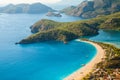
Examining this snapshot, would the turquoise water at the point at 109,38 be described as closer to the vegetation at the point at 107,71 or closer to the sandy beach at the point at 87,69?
the sandy beach at the point at 87,69

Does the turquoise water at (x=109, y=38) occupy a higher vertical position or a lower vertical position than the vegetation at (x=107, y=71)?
higher

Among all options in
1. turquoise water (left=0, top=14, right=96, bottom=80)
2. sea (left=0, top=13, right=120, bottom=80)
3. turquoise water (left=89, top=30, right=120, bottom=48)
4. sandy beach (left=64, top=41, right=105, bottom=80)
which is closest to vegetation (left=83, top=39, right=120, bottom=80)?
sandy beach (left=64, top=41, right=105, bottom=80)

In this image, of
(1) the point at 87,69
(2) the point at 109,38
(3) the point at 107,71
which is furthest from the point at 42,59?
(2) the point at 109,38

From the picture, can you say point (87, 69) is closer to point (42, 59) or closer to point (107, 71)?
point (107, 71)

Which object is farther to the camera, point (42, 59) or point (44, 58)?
point (44, 58)

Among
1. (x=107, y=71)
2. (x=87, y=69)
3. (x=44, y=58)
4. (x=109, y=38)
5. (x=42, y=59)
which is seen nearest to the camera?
(x=107, y=71)

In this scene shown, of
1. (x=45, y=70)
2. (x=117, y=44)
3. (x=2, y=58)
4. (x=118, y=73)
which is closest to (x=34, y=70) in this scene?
(x=45, y=70)

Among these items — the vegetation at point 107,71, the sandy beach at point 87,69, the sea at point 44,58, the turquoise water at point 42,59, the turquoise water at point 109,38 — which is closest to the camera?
the vegetation at point 107,71

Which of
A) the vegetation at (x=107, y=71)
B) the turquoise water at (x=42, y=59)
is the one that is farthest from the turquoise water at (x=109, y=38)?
→ the vegetation at (x=107, y=71)

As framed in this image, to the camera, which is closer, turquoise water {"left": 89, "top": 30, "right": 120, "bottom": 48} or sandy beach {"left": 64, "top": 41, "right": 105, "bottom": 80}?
sandy beach {"left": 64, "top": 41, "right": 105, "bottom": 80}

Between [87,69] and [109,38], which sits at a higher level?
[109,38]

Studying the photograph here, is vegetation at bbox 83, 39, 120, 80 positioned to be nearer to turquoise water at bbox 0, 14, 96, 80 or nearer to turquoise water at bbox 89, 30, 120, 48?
turquoise water at bbox 0, 14, 96, 80
